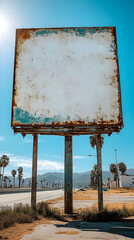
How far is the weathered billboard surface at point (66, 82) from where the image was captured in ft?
42.3

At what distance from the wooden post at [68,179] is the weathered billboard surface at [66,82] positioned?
0.92 meters

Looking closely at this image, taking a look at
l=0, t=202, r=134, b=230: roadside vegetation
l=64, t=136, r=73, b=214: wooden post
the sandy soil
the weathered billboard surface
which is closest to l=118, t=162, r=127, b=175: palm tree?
l=0, t=202, r=134, b=230: roadside vegetation

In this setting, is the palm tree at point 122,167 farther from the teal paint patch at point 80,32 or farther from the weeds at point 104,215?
the teal paint patch at point 80,32

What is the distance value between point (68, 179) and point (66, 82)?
19.2 feet

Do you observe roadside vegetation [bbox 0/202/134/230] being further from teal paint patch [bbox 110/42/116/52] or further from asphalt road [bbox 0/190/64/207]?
Answer: teal paint patch [bbox 110/42/116/52]

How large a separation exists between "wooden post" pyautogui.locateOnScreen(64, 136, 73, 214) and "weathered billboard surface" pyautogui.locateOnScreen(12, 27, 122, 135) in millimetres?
917

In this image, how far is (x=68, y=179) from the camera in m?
13.0

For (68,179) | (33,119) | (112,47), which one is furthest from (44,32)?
(68,179)

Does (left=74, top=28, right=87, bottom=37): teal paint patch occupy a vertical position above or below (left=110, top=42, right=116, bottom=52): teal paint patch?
above

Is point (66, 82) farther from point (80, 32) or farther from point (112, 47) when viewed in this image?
point (112, 47)

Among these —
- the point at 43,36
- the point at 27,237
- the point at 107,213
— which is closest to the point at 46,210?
the point at 107,213

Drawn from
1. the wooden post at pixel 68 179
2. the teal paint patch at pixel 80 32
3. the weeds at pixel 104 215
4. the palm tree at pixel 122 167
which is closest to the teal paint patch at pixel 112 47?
the teal paint patch at pixel 80 32

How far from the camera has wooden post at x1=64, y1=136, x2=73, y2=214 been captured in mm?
12523

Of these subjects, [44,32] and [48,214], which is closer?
[48,214]
